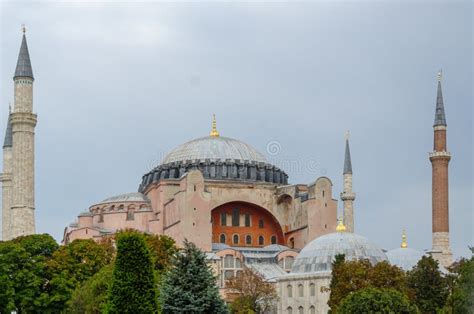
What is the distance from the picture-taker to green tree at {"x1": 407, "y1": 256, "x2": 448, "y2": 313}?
41250mm

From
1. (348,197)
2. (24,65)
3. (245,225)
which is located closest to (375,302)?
(245,225)

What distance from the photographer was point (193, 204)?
188 feet

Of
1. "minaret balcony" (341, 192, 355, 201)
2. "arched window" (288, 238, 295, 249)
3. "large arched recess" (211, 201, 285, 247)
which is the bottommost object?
"arched window" (288, 238, 295, 249)

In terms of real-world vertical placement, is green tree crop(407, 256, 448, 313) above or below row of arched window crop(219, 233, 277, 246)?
below

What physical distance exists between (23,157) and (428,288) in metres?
24.4

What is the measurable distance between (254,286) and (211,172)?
13.2 m

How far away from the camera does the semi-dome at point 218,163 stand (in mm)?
63250

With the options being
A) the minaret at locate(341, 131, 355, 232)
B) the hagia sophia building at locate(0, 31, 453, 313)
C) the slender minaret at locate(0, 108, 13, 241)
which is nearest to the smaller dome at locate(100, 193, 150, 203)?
the hagia sophia building at locate(0, 31, 453, 313)

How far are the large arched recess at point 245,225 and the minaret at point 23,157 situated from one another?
11.1 metres

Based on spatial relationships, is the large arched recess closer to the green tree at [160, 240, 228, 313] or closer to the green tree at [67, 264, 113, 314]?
the green tree at [67, 264, 113, 314]

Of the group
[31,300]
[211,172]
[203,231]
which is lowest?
[31,300]

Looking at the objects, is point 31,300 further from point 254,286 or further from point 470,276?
point 470,276

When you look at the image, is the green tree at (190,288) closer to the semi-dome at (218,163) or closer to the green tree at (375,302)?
the green tree at (375,302)

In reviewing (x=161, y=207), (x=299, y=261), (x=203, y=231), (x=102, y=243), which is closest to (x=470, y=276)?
(x=299, y=261)
